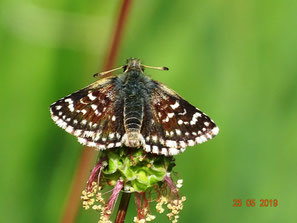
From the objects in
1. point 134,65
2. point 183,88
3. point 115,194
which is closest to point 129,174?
point 115,194

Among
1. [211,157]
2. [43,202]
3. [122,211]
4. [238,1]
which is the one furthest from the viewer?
[238,1]

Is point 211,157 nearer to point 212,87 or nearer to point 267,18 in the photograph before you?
point 212,87

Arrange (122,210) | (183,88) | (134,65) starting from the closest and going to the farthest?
(122,210), (134,65), (183,88)

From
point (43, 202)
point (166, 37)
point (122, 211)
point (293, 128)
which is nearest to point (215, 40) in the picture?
point (166, 37)

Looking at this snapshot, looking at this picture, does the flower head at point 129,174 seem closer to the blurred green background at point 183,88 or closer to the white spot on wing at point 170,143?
the white spot on wing at point 170,143

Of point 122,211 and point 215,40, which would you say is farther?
point 215,40

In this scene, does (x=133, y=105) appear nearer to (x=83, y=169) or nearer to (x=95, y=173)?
(x=95, y=173)

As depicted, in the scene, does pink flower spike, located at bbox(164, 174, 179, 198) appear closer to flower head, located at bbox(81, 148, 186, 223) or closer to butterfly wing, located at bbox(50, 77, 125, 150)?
flower head, located at bbox(81, 148, 186, 223)
